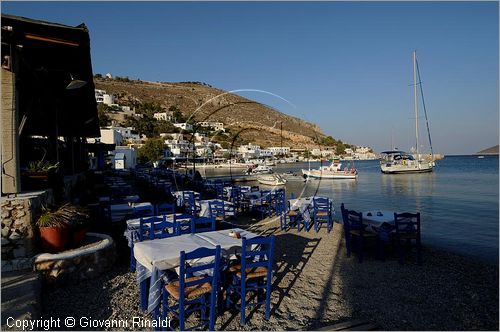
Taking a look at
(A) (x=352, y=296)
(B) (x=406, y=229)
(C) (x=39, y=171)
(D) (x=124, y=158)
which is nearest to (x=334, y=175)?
(D) (x=124, y=158)

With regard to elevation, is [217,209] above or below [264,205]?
above

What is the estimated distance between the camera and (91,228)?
9266 millimetres

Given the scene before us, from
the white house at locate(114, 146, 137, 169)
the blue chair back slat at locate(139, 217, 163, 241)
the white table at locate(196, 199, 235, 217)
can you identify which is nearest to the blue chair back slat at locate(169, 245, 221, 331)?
the blue chair back slat at locate(139, 217, 163, 241)

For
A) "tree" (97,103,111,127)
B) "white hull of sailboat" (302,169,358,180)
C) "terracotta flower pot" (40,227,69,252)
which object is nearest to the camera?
"terracotta flower pot" (40,227,69,252)

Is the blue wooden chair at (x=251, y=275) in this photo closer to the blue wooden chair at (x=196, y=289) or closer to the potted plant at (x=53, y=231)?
the blue wooden chair at (x=196, y=289)

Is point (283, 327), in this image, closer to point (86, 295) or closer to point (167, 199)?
point (86, 295)

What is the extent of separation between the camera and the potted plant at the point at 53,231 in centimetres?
589

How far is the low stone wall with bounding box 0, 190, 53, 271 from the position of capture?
5.64 m

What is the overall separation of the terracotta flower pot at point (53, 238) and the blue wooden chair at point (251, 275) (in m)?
3.23

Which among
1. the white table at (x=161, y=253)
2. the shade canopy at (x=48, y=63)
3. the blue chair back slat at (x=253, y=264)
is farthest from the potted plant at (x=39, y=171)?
the blue chair back slat at (x=253, y=264)

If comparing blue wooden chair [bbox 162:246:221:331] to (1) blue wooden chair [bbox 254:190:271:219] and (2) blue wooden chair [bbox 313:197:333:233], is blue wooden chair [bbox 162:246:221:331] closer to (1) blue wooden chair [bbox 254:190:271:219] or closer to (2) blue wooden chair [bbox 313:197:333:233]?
(2) blue wooden chair [bbox 313:197:333:233]

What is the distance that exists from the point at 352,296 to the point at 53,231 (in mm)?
5315

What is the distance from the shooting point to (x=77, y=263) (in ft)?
19.3

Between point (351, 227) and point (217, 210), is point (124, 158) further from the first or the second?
point (351, 227)
